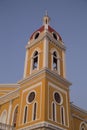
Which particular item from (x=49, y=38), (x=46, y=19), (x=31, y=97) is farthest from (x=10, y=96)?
(x=46, y=19)

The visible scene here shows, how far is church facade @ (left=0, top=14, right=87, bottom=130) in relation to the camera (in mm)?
18984

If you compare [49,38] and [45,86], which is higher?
[49,38]

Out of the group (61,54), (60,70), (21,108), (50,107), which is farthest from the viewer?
(61,54)

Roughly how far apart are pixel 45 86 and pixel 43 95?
3.15 feet

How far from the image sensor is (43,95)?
19234 mm

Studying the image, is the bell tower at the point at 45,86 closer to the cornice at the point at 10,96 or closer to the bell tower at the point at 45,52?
the bell tower at the point at 45,52

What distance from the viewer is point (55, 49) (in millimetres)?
24453

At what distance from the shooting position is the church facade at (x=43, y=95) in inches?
747

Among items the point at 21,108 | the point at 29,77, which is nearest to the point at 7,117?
the point at 21,108

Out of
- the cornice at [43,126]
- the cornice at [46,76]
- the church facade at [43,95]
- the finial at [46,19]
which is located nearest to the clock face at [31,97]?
the church facade at [43,95]

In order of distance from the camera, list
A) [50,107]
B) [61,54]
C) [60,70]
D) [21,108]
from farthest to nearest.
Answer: [61,54], [60,70], [21,108], [50,107]

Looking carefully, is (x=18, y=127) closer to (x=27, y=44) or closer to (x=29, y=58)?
(x=29, y=58)

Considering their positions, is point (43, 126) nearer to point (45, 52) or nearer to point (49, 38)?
point (45, 52)

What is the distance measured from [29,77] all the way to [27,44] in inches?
233
